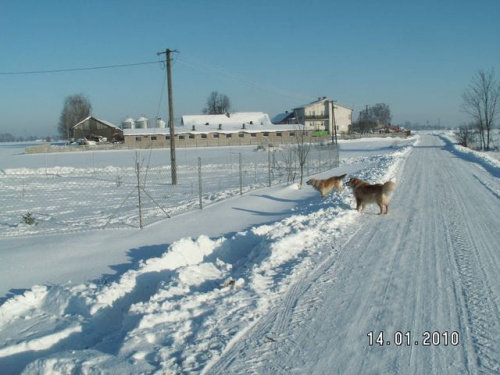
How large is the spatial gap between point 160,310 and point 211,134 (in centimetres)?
6646

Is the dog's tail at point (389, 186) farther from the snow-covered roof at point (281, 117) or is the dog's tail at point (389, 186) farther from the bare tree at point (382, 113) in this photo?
the bare tree at point (382, 113)

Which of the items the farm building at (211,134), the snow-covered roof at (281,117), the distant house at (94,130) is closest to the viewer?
the farm building at (211,134)

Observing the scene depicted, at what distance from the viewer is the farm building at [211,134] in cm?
6769

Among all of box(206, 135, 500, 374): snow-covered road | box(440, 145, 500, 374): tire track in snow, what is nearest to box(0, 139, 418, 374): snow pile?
box(206, 135, 500, 374): snow-covered road

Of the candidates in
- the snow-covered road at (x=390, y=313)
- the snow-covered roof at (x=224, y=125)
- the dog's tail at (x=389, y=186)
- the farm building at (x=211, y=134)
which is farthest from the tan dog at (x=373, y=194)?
the snow-covered roof at (x=224, y=125)

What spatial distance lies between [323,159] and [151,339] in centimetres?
3049

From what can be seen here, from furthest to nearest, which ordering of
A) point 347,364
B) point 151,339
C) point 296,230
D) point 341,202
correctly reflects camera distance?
point 341,202 < point 296,230 < point 151,339 < point 347,364

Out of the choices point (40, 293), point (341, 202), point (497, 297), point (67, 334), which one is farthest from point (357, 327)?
point (341, 202)

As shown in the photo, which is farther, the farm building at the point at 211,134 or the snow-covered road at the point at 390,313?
the farm building at the point at 211,134

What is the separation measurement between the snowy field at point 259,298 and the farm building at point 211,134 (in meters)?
56.1

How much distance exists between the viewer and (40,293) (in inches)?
226

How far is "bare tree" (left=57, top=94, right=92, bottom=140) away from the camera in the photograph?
366 feet

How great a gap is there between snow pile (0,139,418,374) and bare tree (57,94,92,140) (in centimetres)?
11614

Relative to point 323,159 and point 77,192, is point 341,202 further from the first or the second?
point 323,159
